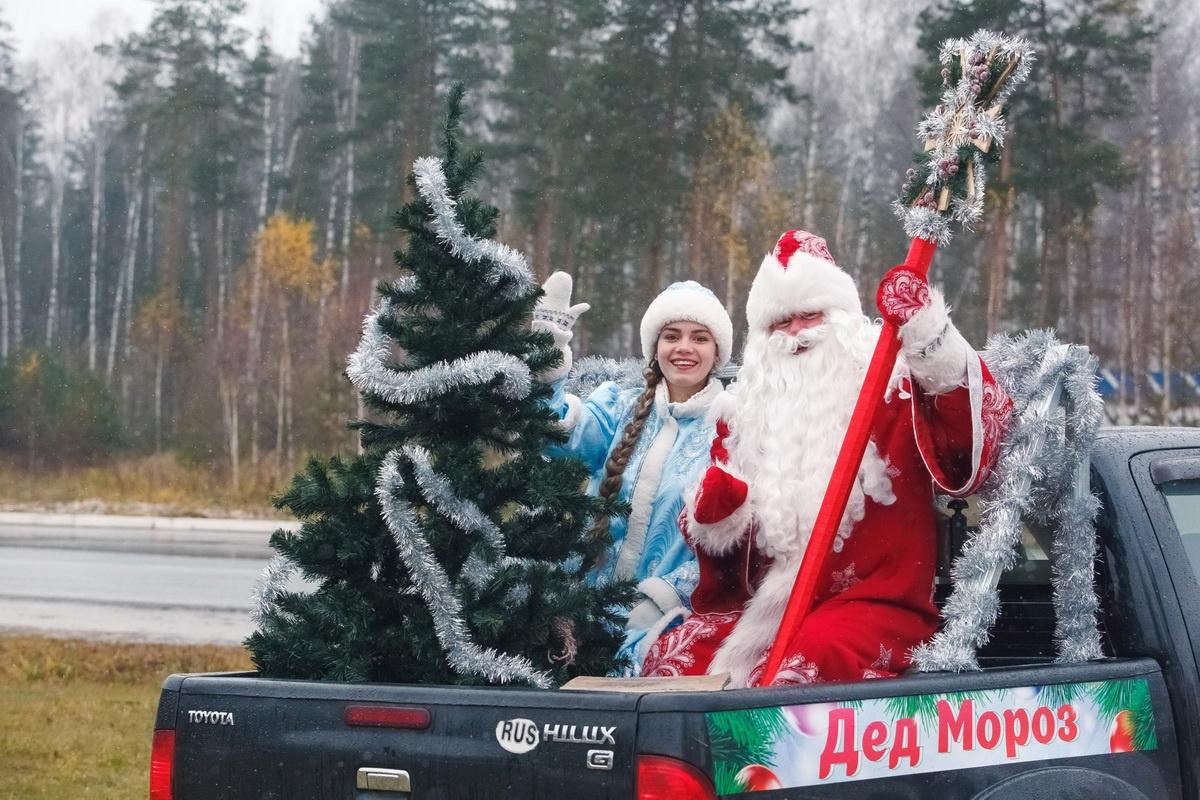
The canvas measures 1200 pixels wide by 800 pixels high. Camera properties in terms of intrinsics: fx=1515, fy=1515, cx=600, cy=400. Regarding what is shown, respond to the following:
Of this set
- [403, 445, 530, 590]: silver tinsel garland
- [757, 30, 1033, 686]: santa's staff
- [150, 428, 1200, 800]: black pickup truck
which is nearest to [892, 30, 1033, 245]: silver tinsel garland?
[757, 30, 1033, 686]: santa's staff

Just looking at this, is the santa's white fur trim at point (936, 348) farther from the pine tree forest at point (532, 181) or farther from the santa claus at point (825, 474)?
the pine tree forest at point (532, 181)

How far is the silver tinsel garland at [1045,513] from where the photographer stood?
3.42m

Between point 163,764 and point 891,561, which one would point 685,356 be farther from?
point 163,764

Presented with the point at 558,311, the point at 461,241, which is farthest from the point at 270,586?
the point at 558,311

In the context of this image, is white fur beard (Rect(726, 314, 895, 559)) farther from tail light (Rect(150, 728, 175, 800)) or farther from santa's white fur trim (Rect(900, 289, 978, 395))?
tail light (Rect(150, 728, 175, 800))

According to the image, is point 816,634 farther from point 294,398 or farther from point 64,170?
point 64,170

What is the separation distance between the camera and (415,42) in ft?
86.2

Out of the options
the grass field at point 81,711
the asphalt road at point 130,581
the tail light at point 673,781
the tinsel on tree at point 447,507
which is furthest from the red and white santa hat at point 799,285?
the asphalt road at point 130,581

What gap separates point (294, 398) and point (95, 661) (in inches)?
756

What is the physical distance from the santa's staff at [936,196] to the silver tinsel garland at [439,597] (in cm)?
58

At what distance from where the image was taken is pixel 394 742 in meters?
3.01

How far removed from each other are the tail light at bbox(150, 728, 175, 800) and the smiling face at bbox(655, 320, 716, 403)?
6.38ft

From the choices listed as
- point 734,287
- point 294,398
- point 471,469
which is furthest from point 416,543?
point 294,398

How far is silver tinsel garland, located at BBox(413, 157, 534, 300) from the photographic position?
3.67 metres
